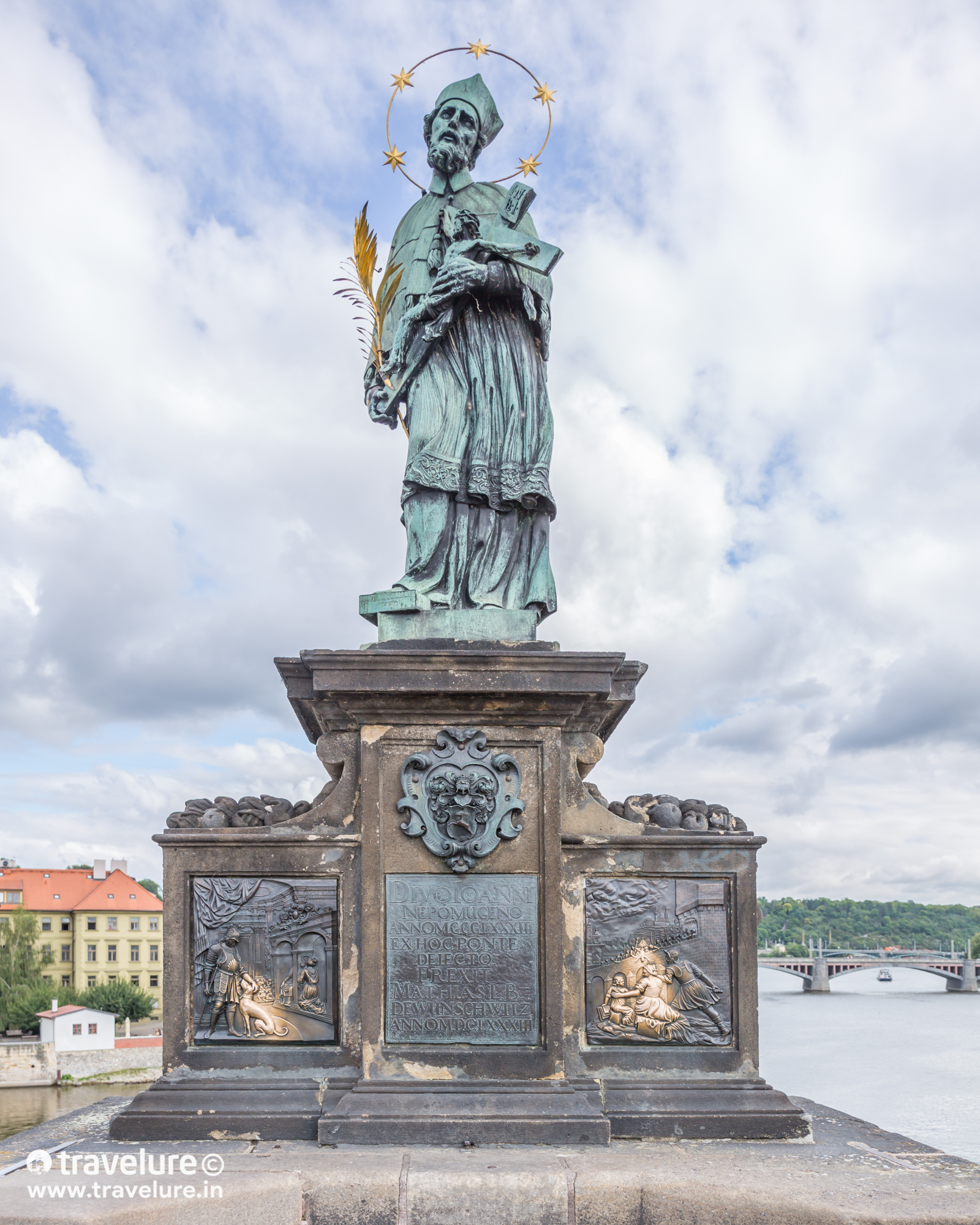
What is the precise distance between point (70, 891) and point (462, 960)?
67.3 m

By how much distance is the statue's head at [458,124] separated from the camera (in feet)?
25.1

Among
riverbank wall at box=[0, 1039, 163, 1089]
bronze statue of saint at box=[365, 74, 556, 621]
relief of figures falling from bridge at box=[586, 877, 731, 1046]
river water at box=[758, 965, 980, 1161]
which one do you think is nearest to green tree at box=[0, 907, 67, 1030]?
riverbank wall at box=[0, 1039, 163, 1089]

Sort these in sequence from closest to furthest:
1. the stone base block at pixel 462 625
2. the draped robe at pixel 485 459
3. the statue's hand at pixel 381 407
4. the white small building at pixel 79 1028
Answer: the stone base block at pixel 462 625 → the draped robe at pixel 485 459 → the statue's hand at pixel 381 407 → the white small building at pixel 79 1028

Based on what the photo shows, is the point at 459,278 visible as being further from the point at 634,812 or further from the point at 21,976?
the point at 21,976

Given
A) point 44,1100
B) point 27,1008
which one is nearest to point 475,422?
point 44,1100

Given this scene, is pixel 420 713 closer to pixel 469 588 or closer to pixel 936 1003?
pixel 469 588

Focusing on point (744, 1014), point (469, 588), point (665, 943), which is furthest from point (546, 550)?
point (744, 1014)

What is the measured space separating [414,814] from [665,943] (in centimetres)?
168

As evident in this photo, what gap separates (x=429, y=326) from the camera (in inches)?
284

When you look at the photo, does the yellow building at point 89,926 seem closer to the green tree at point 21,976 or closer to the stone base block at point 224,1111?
the green tree at point 21,976

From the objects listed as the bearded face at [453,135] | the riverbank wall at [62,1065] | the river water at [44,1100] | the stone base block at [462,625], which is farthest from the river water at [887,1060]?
the riverbank wall at [62,1065]

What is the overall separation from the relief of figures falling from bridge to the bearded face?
5078 millimetres

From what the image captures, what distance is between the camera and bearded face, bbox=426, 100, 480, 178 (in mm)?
7633

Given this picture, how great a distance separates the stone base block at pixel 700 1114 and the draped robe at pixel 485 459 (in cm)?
295
